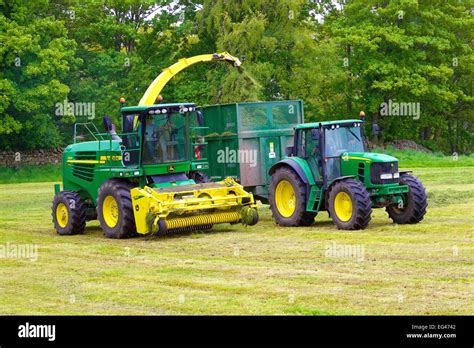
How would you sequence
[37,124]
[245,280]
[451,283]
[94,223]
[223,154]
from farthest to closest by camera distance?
1. [37,124]
2. [94,223]
3. [223,154]
4. [245,280]
5. [451,283]

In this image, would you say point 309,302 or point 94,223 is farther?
point 94,223

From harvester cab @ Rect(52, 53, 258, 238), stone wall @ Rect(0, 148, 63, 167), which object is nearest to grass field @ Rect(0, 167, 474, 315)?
harvester cab @ Rect(52, 53, 258, 238)

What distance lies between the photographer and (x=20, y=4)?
2024 inches

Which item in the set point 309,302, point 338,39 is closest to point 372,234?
point 309,302

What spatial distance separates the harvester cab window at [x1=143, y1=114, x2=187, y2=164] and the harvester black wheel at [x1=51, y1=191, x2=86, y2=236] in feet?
7.14

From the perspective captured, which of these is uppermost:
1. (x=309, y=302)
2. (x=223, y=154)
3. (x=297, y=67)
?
(x=297, y=67)

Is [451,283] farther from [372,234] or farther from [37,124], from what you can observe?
[37,124]

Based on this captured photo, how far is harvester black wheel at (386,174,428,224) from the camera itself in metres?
20.1

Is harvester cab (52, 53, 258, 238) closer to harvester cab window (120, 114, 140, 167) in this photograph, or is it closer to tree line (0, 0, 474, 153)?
harvester cab window (120, 114, 140, 167)

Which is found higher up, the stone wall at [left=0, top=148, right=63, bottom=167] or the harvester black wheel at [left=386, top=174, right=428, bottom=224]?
the stone wall at [left=0, top=148, right=63, bottom=167]

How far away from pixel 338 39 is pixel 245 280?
140 ft

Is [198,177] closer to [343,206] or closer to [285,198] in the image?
[285,198]

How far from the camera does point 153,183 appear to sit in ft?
67.1

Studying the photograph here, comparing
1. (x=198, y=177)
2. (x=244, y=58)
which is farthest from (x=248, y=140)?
(x=244, y=58)
